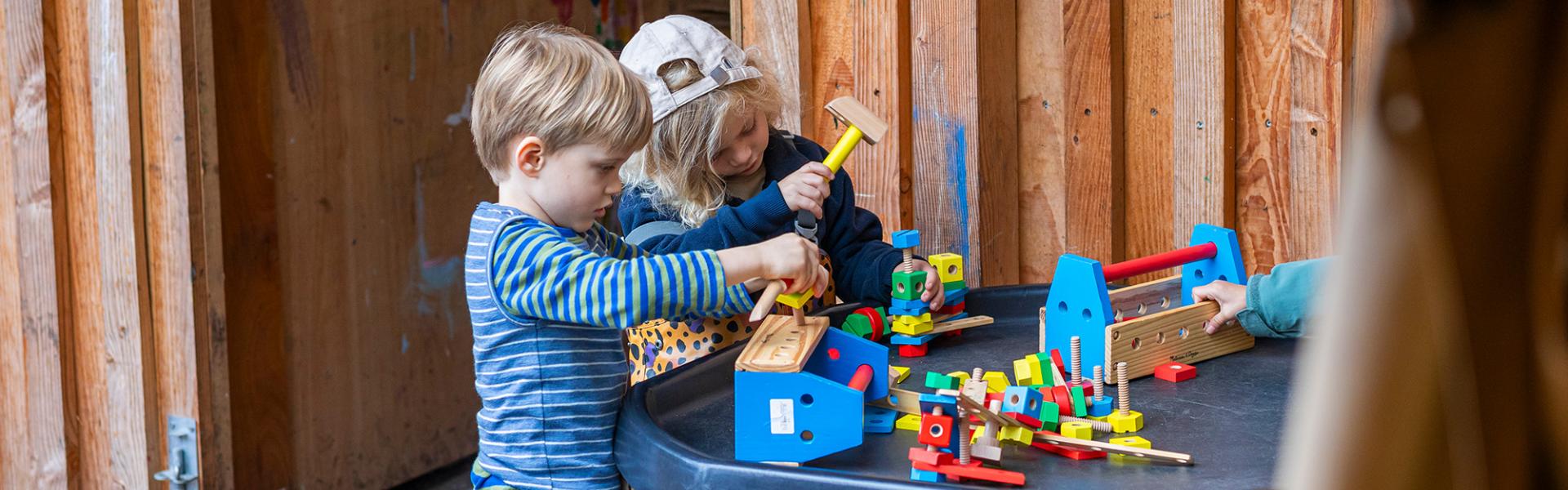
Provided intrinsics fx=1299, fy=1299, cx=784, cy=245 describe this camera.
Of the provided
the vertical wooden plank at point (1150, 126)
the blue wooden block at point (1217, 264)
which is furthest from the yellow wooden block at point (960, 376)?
the vertical wooden plank at point (1150, 126)

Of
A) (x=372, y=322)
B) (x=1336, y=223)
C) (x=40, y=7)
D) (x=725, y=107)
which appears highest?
(x=40, y=7)

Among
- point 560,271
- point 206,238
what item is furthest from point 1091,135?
point 206,238

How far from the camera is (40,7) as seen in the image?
2789 millimetres

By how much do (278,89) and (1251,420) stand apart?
242 cm

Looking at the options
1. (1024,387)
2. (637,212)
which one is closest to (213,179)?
(637,212)

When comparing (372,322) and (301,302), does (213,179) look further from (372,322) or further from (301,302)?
(372,322)

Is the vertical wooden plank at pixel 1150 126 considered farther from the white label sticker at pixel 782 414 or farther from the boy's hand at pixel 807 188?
the white label sticker at pixel 782 414

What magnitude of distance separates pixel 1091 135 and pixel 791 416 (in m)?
1.47

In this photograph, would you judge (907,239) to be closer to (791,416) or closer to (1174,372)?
(1174,372)

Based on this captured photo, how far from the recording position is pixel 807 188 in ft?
6.60

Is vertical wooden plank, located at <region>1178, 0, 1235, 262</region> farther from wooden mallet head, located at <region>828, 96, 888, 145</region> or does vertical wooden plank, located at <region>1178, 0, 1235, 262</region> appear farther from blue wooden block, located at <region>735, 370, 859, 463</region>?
blue wooden block, located at <region>735, 370, 859, 463</region>

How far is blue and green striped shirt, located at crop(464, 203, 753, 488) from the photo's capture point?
1413 millimetres

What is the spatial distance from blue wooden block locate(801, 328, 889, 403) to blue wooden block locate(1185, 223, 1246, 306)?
2.08 feet

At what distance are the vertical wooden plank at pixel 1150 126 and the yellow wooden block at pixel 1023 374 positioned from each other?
108 centimetres
